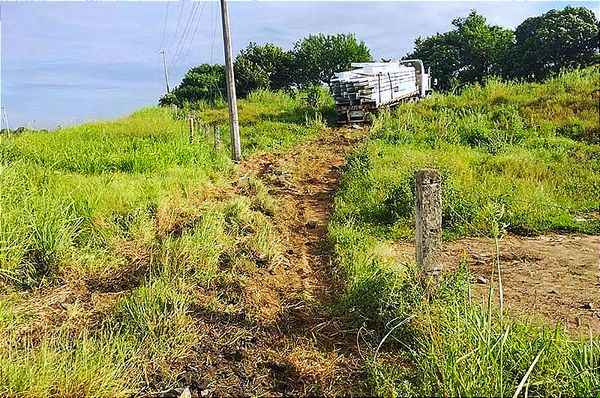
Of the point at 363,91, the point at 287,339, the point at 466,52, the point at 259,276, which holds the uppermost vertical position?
the point at 466,52

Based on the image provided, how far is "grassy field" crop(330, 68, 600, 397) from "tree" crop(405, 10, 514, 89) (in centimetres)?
1954

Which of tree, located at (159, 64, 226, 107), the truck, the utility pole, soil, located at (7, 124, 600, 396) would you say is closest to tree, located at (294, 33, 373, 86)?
tree, located at (159, 64, 226, 107)

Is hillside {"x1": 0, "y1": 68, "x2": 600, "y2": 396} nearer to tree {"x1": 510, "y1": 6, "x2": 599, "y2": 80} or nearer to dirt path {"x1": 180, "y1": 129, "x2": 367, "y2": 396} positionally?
dirt path {"x1": 180, "y1": 129, "x2": 367, "y2": 396}

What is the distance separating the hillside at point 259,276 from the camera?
2598 millimetres

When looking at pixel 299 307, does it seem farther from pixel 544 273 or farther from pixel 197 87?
pixel 197 87

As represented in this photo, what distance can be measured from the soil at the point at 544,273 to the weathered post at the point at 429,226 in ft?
1.32

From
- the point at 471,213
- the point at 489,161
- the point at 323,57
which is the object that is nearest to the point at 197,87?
the point at 323,57

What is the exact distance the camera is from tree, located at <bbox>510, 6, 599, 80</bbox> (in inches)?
1126

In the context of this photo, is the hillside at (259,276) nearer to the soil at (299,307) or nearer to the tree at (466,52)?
the soil at (299,307)

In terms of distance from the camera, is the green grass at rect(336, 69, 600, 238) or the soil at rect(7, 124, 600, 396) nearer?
the soil at rect(7, 124, 600, 396)

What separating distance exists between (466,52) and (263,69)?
15582 millimetres

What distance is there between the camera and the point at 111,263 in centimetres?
439

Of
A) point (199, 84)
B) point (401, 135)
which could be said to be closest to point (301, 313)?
point (401, 135)

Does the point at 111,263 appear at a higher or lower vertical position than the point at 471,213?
higher
